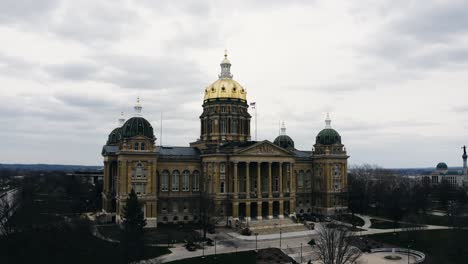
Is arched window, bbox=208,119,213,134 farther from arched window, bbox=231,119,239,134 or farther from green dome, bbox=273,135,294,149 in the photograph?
green dome, bbox=273,135,294,149

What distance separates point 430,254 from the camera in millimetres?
59500

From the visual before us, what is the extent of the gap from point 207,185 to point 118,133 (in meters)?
24.2

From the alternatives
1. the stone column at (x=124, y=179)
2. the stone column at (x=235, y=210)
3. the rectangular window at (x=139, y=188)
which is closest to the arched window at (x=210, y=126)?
the stone column at (x=235, y=210)

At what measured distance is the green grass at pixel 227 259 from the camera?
54688 mm

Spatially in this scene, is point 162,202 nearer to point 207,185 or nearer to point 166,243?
point 207,185

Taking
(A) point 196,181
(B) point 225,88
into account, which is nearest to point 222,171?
(A) point 196,181

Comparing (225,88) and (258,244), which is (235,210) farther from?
(225,88)

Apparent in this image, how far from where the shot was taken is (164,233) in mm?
71375

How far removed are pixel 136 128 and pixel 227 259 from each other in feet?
103

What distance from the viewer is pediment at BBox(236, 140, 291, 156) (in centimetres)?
8128

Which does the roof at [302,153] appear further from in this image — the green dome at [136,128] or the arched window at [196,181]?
the green dome at [136,128]

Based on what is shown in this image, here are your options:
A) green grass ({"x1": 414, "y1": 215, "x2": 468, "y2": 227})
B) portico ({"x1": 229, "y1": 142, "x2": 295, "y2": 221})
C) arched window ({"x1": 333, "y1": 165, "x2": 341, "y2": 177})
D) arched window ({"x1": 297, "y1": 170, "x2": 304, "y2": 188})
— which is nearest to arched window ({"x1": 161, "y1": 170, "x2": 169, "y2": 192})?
portico ({"x1": 229, "y1": 142, "x2": 295, "y2": 221})

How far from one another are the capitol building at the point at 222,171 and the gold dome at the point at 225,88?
0.71 feet

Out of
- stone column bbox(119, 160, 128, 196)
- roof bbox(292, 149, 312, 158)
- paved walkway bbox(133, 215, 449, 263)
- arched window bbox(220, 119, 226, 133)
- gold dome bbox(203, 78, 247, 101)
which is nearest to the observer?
paved walkway bbox(133, 215, 449, 263)
